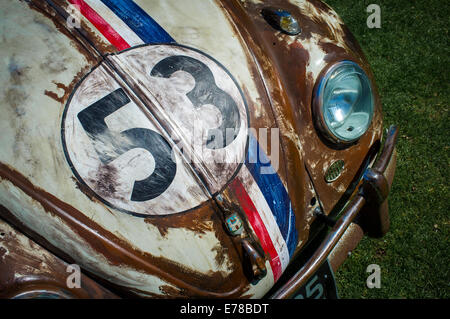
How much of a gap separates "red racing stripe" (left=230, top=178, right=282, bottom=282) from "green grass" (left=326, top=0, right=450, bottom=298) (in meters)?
1.14

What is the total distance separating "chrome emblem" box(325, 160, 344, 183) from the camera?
1997 millimetres

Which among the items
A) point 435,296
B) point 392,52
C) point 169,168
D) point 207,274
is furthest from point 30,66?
point 392,52

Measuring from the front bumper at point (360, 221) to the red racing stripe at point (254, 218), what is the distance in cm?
15

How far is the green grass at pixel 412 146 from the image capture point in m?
2.62

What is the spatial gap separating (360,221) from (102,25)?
1677 mm

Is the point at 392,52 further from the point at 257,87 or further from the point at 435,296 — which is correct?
the point at 257,87

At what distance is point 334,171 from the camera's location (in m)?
2.01
